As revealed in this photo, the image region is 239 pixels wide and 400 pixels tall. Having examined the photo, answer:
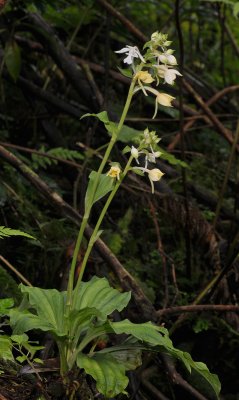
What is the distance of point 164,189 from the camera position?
3.99 metres

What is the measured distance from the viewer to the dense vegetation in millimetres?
3027

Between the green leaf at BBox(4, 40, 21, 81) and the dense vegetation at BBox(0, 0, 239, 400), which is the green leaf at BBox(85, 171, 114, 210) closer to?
the dense vegetation at BBox(0, 0, 239, 400)

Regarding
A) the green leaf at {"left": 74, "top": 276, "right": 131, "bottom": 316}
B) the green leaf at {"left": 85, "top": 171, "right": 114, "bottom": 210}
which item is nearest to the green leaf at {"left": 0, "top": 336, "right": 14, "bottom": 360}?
the green leaf at {"left": 74, "top": 276, "right": 131, "bottom": 316}

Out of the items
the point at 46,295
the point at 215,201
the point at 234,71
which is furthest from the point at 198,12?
the point at 46,295

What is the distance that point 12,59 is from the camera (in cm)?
411

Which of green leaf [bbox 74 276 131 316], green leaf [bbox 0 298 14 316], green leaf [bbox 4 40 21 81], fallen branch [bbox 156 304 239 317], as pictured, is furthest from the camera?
green leaf [bbox 4 40 21 81]

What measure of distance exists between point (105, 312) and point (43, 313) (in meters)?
0.20

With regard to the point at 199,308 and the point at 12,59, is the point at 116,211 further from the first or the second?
the point at 199,308

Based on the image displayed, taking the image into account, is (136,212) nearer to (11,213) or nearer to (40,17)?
(11,213)

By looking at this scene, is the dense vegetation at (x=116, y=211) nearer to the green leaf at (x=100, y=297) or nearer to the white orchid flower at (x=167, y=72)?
the green leaf at (x=100, y=297)

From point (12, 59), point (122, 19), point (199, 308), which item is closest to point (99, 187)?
point (199, 308)

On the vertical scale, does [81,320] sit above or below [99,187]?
below

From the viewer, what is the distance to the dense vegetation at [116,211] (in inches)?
119

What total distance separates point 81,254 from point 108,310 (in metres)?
1.14
